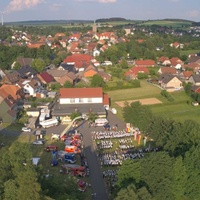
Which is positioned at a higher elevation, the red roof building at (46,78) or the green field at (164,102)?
the red roof building at (46,78)

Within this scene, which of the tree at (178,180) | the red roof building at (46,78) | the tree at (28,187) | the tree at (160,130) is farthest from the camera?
the red roof building at (46,78)

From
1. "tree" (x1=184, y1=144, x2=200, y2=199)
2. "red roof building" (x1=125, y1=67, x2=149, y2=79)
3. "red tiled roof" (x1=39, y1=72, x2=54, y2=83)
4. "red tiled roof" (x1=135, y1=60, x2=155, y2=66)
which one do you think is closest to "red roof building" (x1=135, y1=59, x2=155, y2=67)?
"red tiled roof" (x1=135, y1=60, x2=155, y2=66)

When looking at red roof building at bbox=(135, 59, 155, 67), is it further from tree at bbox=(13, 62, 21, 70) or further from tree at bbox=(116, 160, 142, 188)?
tree at bbox=(116, 160, 142, 188)

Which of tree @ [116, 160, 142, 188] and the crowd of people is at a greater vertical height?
tree @ [116, 160, 142, 188]

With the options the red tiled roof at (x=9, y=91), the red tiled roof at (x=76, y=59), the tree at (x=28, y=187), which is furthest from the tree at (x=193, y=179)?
the red tiled roof at (x=76, y=59)

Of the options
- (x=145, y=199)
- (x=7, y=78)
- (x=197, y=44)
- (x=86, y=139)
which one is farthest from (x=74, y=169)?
(x=197, y=44)

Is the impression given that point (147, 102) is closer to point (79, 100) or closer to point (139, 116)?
point (79, 100)

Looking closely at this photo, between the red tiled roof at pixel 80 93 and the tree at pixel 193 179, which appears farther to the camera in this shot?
the red tiled roof at pixel 80 93

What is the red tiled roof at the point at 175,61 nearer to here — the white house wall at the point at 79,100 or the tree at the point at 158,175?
the white house wall at the point at 79,100
